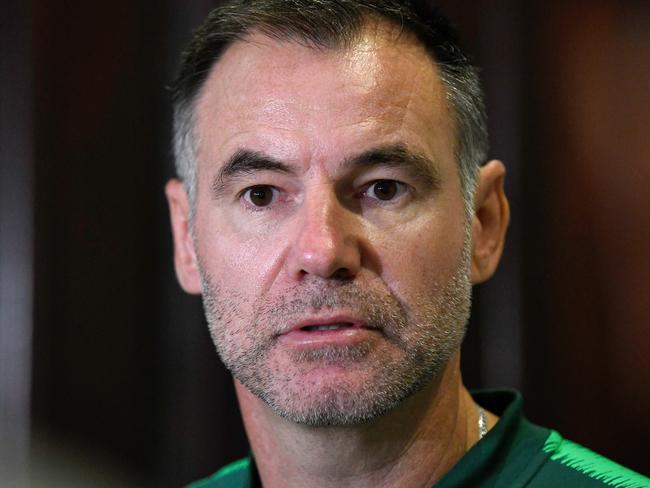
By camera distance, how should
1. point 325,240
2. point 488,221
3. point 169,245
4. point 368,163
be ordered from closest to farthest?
point 325,240
point 368,163
point 488,221
point 169,245

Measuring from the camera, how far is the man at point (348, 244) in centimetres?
146

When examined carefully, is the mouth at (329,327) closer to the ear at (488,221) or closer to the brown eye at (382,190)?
the brown eye at (382,190)

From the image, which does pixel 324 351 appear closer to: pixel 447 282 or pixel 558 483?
pixel 447 282

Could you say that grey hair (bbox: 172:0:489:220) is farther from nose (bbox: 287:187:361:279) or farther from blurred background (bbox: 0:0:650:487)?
blurred background (bbox: 0:0:650:487)

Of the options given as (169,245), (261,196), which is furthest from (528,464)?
(169,245)

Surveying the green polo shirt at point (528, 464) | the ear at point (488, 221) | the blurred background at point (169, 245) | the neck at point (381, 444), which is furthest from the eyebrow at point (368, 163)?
the blurred background at point (169, 245)

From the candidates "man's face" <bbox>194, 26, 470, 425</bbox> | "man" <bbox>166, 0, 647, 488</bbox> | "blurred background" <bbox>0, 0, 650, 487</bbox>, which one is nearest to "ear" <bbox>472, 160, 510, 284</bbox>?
"man" <bbox>166, 0, 647, 488</bbox>

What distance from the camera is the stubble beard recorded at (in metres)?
1.45

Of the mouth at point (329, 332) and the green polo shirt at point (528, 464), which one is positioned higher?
the mouth at point (329, 332)

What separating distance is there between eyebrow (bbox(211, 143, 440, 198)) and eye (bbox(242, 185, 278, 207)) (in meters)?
0.03

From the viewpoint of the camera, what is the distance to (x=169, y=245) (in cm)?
233

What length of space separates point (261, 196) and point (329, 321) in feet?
0.87

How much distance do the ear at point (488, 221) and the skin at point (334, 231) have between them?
0.31 feet

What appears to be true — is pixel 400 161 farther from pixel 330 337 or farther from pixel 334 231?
pixel 330 337
